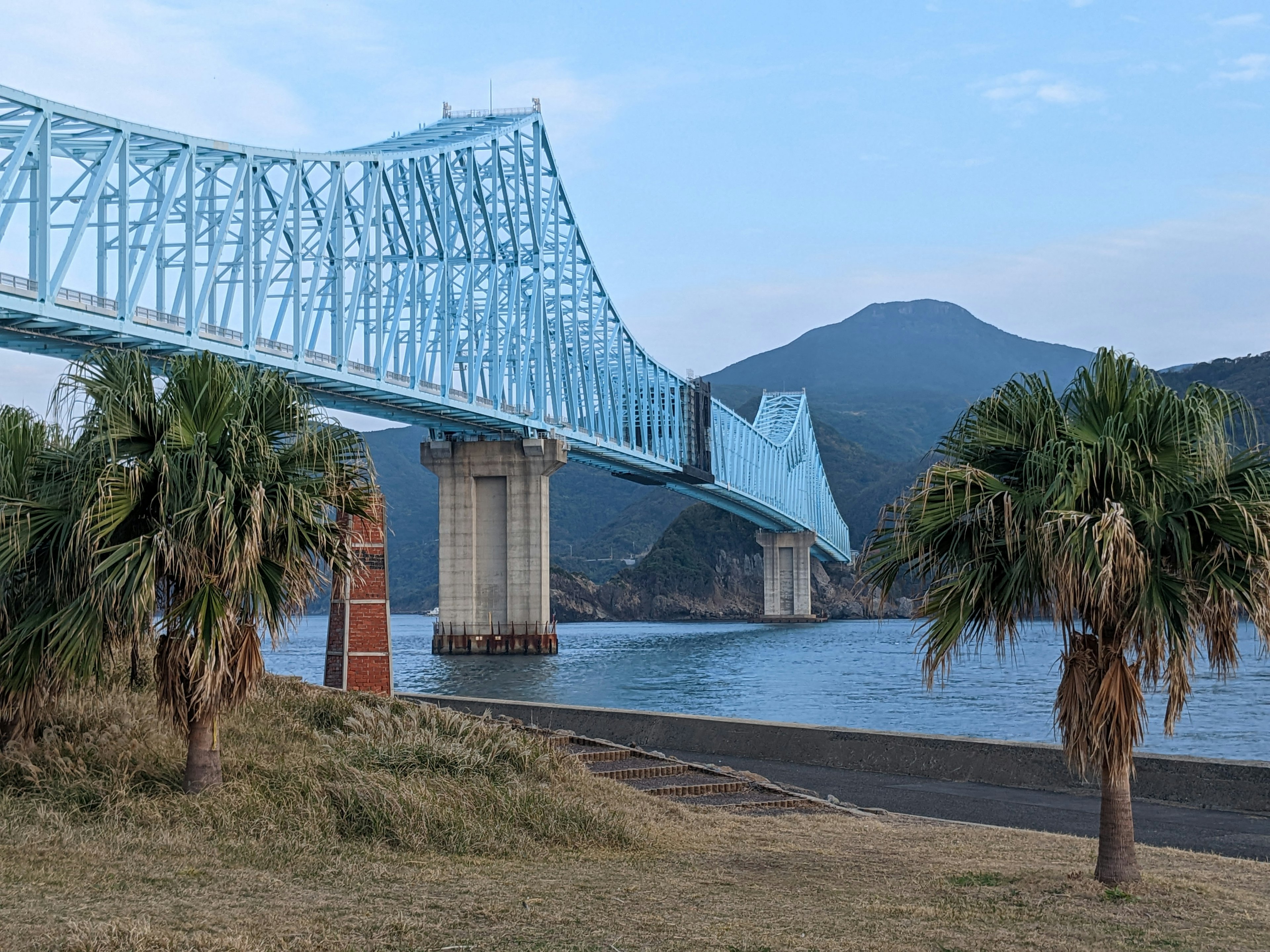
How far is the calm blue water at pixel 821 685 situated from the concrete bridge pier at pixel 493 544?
219 centimetres

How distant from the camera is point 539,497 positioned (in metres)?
78.5

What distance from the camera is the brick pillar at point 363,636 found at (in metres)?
23.9

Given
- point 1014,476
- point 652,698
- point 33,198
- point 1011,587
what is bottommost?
point 652,698

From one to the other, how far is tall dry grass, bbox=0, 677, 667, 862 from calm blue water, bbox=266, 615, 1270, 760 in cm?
212

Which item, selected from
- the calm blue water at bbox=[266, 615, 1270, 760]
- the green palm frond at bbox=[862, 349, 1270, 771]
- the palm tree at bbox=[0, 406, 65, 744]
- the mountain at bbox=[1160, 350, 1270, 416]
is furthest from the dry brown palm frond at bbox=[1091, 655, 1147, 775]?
the mountain at bbox=[1160, 350, 1270, 416]

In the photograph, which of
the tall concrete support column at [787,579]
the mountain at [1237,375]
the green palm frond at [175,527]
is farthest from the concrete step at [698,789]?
the tall concrete support column at [787,579]

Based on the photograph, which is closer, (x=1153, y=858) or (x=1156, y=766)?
(x=1153, y=858)

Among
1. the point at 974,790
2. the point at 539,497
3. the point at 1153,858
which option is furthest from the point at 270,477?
the point at 539,497

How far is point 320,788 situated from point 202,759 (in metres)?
1.33

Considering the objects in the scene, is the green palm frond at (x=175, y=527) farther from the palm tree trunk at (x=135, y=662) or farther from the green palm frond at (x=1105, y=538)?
the green palm frond at (x=1105, y=538)

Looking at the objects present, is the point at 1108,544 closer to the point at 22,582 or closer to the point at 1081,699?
the point at 1081,699

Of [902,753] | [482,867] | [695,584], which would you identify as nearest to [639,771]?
[902,753]

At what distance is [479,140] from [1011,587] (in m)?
75.8

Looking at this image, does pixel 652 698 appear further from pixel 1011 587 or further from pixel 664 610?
pixel 664 610
